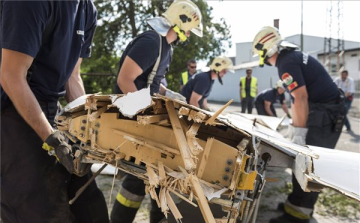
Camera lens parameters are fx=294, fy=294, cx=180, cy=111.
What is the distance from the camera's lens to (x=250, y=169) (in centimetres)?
135

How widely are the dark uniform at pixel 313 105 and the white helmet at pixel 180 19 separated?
111 cm

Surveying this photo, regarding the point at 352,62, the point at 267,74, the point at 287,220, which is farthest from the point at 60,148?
the point at 352,62

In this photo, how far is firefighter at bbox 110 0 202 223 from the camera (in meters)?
2.49

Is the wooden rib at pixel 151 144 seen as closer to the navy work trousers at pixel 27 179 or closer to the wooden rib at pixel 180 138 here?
the wooden rib at pixel 180 138

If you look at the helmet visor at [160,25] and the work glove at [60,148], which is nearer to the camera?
the work glove at [60,148]

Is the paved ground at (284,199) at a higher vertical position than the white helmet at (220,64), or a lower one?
lower

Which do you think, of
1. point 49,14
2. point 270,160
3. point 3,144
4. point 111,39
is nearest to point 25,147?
point 3,144

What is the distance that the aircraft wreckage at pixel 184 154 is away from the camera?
118cm

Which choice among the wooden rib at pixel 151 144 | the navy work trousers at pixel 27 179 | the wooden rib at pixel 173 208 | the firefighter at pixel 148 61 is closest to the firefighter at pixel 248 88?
the firefighter at pixel 148 61

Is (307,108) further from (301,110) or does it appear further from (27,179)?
(27,179)

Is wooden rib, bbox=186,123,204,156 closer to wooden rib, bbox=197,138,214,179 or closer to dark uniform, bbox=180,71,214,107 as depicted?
wooden rib, bbox=197,138,214,179

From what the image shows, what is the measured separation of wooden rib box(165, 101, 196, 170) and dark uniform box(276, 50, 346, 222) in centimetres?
225

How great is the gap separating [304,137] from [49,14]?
2804 mm

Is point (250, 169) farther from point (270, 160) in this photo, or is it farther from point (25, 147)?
point (25, 147)
